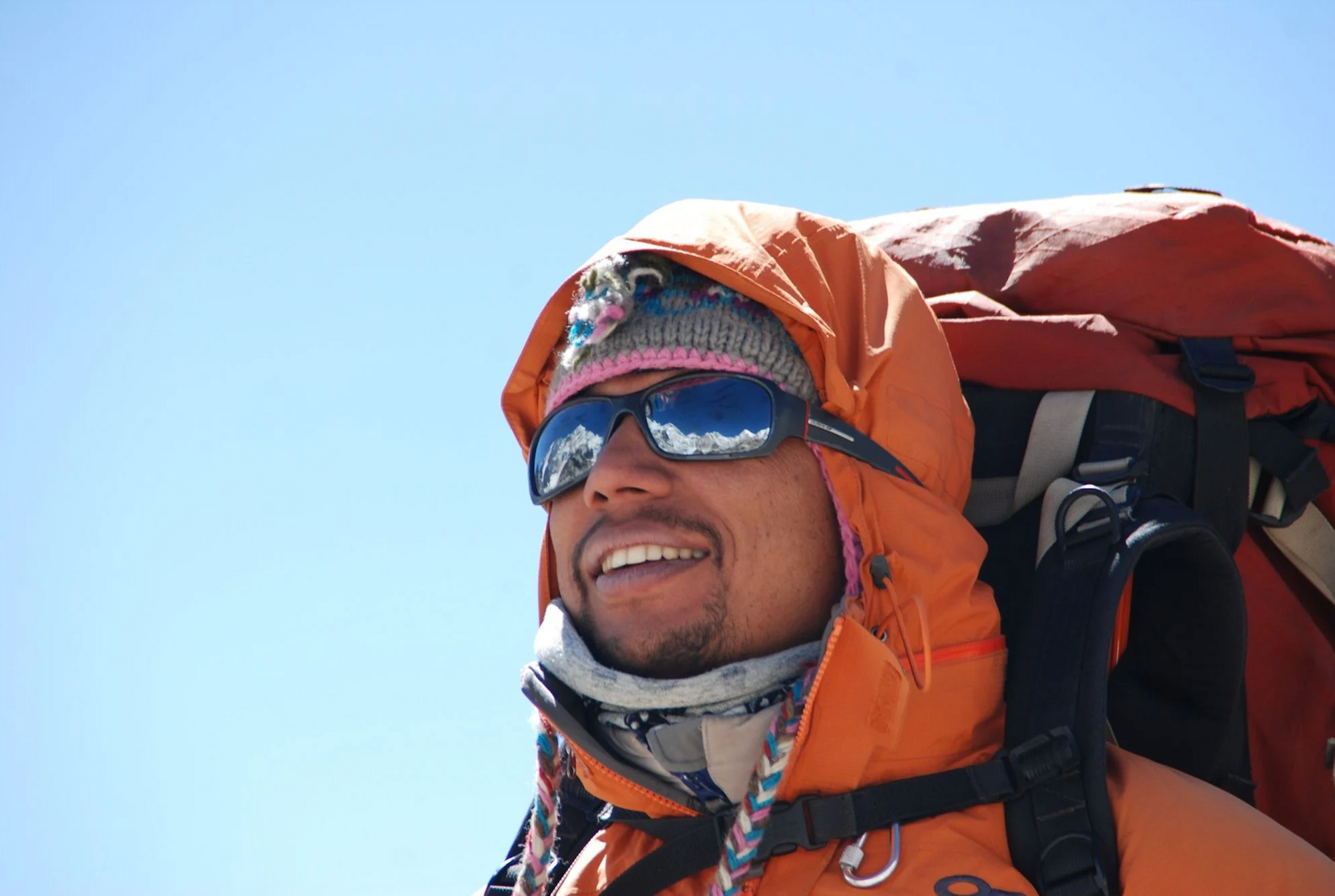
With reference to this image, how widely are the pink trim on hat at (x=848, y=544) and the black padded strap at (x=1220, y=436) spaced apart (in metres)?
0.91

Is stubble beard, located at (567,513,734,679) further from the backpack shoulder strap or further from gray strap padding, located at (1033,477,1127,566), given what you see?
gray strap padding, located at (1033,477,1127,566)

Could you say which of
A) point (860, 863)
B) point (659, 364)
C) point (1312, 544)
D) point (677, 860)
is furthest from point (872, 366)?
point (1312, 544)

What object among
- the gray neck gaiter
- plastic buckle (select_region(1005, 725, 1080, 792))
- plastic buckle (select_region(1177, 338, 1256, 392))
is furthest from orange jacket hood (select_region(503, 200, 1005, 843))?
plastic buckle (select_region(1177, 338, 1256, 392))

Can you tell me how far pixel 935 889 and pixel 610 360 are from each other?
1.53 m

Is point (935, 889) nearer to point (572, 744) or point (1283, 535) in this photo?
point (572, 744)

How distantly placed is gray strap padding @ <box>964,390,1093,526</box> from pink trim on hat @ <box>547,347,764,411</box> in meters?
0.79

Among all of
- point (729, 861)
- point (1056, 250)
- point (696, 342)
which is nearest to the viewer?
point (729, 861)

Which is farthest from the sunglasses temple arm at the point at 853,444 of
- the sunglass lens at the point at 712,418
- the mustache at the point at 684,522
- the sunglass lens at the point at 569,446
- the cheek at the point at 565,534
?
the cheek at the point at 565,534

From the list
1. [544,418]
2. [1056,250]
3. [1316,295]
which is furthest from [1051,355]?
[544,418]

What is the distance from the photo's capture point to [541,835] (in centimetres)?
330

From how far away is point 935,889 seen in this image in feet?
8.71

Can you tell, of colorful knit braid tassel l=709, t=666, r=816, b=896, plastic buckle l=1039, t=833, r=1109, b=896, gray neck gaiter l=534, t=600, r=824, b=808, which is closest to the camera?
plastic buckle l=1039, t=833, r=1109, b=896

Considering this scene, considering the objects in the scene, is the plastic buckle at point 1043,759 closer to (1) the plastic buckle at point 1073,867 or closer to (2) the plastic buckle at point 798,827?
(1) the plastic buckle at point 1073,867

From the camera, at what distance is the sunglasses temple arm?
3.19 metres
